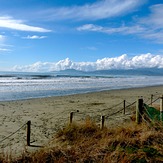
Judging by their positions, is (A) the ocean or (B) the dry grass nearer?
(B) the dry grass

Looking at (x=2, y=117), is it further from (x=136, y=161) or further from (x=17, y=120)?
(x=136, y=161)

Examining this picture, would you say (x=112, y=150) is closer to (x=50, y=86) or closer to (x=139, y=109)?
(x=139, y=109)

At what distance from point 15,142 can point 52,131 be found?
7.11 feet

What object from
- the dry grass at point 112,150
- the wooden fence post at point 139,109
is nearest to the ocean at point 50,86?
the wooden fence post at point 139,109

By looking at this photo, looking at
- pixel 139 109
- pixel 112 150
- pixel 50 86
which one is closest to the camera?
pixel 112 150

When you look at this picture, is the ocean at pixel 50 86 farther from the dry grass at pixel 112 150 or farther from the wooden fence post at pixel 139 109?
the dry grass at pixel 112 150

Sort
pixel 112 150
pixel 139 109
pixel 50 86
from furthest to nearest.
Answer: pixel 50 86 < pixel 139 109 < pixel 112 150

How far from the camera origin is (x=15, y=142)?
909 centimetres

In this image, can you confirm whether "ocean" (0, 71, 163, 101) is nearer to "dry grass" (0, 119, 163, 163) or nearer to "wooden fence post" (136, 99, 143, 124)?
"wooden fence post" (136, 99, 143, 124)

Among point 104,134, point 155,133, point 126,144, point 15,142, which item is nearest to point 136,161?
point 126,144

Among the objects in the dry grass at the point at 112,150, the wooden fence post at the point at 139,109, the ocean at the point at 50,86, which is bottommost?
the ocean at the point at 50,86

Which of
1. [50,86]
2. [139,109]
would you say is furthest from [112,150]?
[50,86]

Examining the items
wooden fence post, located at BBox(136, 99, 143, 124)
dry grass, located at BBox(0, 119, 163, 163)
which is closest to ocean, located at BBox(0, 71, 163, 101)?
wooden fence post, located at BBox(136, 99, 143, 124)

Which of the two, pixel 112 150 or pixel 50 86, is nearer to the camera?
pixel 112 150
